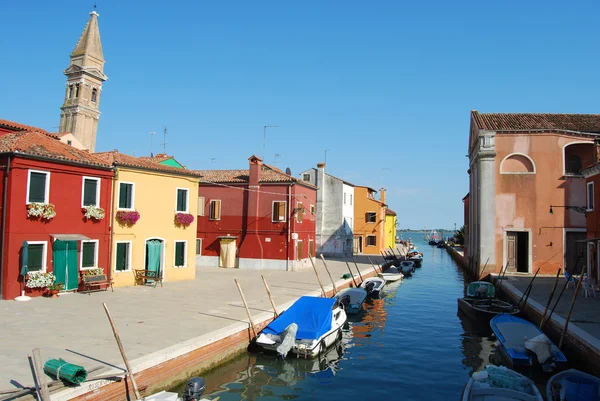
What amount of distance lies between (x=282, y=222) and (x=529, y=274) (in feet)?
53.3

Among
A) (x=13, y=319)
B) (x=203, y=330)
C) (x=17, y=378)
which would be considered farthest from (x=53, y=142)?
(x=17, y=378)

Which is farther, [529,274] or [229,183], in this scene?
[229,183]

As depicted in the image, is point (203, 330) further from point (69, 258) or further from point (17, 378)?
point (69, 258)

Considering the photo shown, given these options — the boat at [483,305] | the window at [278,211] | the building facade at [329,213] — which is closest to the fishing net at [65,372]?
the boat at [483,305]

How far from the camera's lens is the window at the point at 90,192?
19359 mm

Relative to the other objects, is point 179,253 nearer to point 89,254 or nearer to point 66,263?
point 89,254

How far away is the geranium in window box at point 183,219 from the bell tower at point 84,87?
3519 cm

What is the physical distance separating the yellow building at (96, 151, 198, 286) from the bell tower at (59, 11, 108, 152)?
1356 inches

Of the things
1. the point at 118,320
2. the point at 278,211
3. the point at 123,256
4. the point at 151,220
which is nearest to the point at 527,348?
the point at 118,320

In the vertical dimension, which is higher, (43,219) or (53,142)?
(53,142)

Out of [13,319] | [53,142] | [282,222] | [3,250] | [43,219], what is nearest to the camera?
[13,319]

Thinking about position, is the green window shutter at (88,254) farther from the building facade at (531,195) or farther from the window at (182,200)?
the building facade at (531,195)

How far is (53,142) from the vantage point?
19406mm

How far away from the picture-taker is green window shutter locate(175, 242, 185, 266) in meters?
23.9
